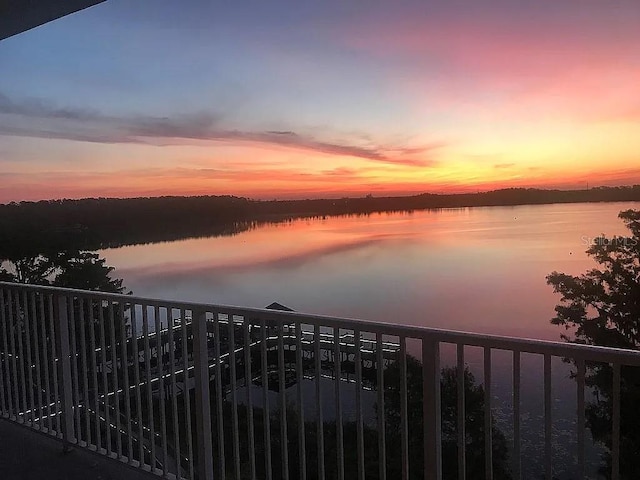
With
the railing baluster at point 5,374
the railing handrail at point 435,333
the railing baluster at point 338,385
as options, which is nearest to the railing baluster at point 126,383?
the railing handrail at point 435,333

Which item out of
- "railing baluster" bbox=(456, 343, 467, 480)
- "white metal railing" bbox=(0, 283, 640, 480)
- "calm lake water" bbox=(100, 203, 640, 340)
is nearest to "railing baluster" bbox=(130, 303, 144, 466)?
"white metal railing" bbox=(0, 283, 640, 480)

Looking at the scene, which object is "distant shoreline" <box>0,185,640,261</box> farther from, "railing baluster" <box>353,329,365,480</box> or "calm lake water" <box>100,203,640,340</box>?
"railing baluster" <box>353,329,365,480</box>

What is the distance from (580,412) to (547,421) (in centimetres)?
10

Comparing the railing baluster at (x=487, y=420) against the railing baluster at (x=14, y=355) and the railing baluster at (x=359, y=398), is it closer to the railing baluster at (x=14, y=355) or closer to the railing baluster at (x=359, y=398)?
the railing baluster at (x=359, y=398)

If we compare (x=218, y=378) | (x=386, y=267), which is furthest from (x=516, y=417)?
(x=386, y=267)

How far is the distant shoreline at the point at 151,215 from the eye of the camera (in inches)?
213

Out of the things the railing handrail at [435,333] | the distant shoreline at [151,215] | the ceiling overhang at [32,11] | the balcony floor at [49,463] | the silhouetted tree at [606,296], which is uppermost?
the ceiling overhang at [32,11]

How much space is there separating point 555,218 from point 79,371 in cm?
395

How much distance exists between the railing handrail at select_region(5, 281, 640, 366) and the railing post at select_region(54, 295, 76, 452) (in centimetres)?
54

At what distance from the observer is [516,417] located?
1564mm

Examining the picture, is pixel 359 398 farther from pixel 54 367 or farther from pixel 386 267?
pixel 386 267

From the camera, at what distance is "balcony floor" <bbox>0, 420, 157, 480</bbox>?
253 centimetres

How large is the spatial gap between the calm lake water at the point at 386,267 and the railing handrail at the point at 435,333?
281cm

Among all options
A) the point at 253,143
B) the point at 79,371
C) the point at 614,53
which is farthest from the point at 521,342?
the point at 253,143
